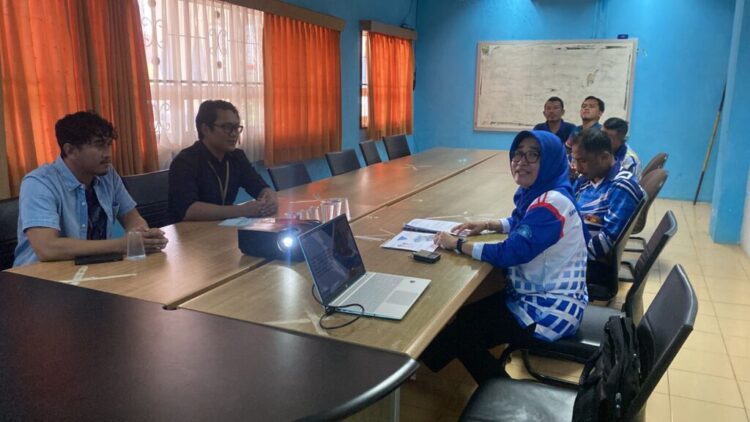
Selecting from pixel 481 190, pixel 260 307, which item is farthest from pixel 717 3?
pixel 260 307

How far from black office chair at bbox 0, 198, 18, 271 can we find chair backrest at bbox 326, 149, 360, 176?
2137 millimetres

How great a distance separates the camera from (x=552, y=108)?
4836 mm

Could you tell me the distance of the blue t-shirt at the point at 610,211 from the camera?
237 cm

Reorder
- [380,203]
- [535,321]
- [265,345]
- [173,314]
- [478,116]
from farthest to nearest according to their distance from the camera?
[478,116] < [380,203] < [535,321] < [173,314] < [265,345]

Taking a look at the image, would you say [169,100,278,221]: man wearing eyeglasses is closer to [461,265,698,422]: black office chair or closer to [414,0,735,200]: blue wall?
[461,265,698,422]: black office chair

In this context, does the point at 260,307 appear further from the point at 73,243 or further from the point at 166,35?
the point at 166,35

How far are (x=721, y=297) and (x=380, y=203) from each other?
225 centimetres

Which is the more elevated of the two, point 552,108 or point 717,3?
point 717,3

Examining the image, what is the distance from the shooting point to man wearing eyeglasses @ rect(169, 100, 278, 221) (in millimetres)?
2473

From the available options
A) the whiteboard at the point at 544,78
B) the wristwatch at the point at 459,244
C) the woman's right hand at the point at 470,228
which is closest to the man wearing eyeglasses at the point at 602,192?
the woman's right hand at the point at 470,228

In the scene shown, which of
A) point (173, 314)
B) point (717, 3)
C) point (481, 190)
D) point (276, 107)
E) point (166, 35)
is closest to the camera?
point (173, 314)

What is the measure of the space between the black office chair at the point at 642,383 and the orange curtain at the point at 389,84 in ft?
16.7

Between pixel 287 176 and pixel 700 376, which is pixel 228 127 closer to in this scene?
pixel 287 176

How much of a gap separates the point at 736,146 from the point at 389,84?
3693 mm
